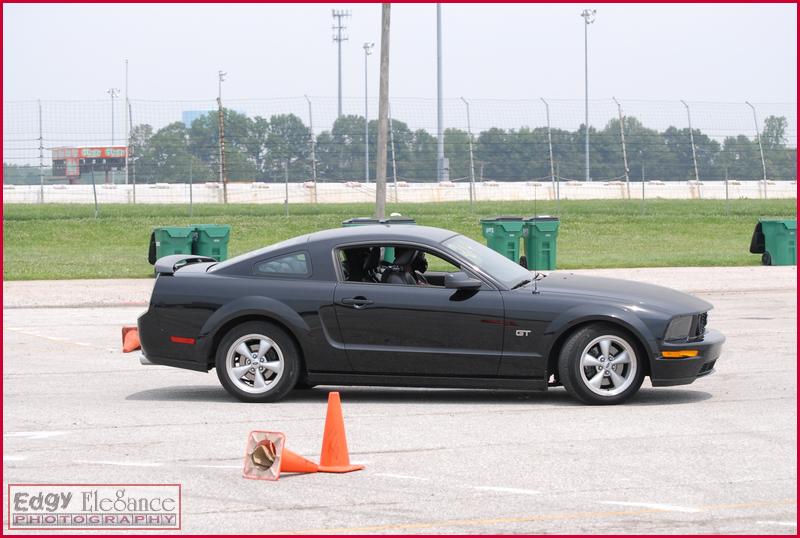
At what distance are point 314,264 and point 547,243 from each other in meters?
14.6

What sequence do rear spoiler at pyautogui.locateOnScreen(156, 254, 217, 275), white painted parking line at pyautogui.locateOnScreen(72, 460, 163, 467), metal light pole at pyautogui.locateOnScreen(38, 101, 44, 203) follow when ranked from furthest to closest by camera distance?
metal light pole at pyautogui.locateOnScreen(38, 101, 44, 203) → rear spoiler at pyautogui.locateOnScreen(156, 254, 217, 275) → white painted parking line at pyautogui.locateOnScreen(72, 460, 163, 467)

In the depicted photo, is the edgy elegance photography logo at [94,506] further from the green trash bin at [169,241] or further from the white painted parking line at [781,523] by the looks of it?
the green trash bin at [169,241]

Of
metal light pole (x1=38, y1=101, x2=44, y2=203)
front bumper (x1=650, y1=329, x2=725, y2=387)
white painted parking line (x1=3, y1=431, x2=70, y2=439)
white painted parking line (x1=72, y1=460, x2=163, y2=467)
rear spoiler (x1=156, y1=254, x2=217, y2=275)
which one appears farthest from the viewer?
metal light pole (x1=38, y1=101, x2=44, y2=203)

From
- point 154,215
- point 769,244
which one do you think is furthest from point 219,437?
point 154,215

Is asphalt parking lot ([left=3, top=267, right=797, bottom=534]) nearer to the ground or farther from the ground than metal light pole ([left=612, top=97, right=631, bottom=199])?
nearer to the ground

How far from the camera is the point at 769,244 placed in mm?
25234

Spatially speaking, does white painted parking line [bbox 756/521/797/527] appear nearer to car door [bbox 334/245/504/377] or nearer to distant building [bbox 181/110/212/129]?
car door [bbox 334/245/504/377]

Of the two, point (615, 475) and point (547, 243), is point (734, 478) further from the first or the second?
point (547, 243)

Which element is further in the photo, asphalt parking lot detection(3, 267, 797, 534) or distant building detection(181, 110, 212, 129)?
distant building detection(181, 110, 212, 129)

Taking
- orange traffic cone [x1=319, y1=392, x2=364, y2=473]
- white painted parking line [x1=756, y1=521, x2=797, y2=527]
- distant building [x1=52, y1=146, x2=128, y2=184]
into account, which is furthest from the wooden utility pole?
white painted parking line [x1=756, y1=521, x2=797, y2=527]

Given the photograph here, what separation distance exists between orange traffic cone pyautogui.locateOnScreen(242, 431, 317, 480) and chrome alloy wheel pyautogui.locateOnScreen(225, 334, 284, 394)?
2.73m

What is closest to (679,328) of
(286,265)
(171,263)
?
(286,265)

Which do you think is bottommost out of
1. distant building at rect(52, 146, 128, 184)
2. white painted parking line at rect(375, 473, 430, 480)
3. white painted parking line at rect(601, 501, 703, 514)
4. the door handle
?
white painted parking line at rect(601, 501, 703, 514)

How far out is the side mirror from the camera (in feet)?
32.6
